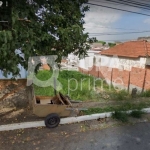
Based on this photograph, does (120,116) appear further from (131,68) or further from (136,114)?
(131,68)

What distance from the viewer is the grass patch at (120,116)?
4.90m

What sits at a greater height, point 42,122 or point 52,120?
point 52,120

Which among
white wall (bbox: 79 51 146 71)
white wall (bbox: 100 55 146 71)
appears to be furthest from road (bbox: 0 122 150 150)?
white wall (bbox: 100 55 146 71)

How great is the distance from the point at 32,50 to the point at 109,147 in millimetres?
2613

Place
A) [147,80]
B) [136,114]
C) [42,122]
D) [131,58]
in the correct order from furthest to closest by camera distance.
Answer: [131,58] < [147,80] < [136,114] < [42,122]

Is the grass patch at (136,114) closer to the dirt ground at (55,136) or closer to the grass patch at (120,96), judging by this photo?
the dirt ground at (55,136)

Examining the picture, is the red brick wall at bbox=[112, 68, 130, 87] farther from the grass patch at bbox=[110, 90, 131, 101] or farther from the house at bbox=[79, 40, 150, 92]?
the grass patch at bbox=[110, 90, 131, 101]

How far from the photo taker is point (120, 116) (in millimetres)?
4988

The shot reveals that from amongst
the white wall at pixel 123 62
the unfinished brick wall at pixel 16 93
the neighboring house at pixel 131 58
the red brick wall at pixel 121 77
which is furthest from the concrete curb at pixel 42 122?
the white wall at pixel 123 62

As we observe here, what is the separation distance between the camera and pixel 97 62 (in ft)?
85.0

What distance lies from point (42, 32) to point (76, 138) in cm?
248

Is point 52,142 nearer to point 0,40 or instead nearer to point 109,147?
point 109,147

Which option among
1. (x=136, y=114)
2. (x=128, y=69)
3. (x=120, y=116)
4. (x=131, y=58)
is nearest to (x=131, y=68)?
(x=131, y=58)

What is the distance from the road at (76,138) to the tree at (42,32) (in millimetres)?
1496
